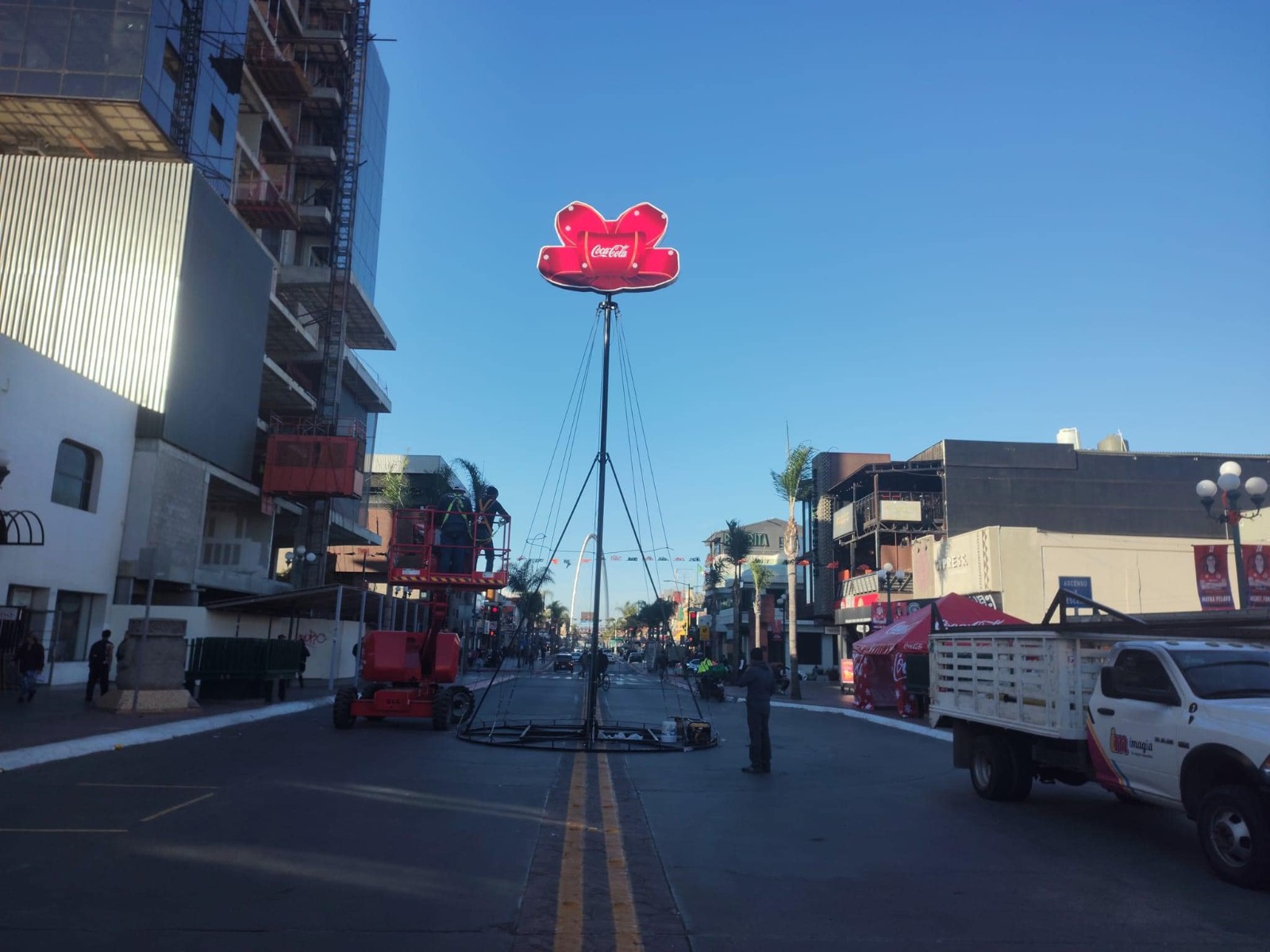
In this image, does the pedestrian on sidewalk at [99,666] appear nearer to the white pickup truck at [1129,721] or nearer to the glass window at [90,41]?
the white pickup truck at [1129,721]

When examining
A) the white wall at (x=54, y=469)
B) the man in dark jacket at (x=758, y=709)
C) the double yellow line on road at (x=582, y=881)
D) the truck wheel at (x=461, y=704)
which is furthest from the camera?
the white wall at (x=54, y=469)

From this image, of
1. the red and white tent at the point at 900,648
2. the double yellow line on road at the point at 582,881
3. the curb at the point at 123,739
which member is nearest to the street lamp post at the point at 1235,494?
the red and white tent at the point at 900,648

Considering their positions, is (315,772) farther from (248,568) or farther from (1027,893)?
(248,568)

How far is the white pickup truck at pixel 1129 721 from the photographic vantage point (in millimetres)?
7188

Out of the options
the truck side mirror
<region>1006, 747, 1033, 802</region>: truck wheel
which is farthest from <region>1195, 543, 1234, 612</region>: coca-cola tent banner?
the truck side mirror

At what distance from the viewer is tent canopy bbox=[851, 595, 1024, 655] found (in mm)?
25281

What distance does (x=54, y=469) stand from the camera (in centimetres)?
2700

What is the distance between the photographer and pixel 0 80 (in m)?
37.8

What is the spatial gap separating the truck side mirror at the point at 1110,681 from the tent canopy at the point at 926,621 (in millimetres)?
14786

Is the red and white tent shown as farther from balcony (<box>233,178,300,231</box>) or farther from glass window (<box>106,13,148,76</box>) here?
balcony (<box>233,178,300,231</box>)

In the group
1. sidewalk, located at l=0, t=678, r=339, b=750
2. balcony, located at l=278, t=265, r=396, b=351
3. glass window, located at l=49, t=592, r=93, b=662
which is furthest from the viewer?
balcony, located at l=278, t=265, r=396, b=351

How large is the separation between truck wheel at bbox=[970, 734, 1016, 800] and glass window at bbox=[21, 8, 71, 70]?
42424 millimetres

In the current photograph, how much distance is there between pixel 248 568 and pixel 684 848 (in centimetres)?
4096

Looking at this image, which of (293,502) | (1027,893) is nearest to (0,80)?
(293,502)
